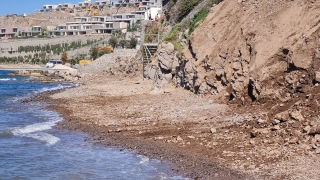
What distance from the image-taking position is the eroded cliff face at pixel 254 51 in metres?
15.1

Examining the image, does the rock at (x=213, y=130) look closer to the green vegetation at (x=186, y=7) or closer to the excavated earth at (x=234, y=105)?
the excavated earth at (x=234, y=105)

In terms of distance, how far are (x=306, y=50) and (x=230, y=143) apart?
466 centimetres

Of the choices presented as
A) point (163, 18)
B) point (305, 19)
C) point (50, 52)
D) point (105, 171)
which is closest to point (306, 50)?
point (305, 19)

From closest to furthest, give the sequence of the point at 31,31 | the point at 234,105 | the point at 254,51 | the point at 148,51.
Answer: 1. the point at 234,105
2. the point at 254,51
3. the point at 148,51
4. the point at 31,31

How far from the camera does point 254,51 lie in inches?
697

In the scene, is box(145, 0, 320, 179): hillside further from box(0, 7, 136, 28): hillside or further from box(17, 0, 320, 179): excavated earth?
box(0, 7, 136, 28): hillside

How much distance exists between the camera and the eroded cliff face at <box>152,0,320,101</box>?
1514 centimetres

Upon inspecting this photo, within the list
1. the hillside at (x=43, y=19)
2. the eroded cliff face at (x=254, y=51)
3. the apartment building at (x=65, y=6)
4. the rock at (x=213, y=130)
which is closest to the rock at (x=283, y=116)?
the eroded cliff face at (x=254, y=51)

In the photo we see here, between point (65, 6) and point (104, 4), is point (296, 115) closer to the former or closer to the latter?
point (104, 4)

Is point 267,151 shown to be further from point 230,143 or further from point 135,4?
point 135,4

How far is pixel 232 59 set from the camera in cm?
1959

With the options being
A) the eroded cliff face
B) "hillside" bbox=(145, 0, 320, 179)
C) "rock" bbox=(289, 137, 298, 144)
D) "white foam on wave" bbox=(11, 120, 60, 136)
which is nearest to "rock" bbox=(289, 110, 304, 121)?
"hillside" bbox=(145, 0, 320, 179)

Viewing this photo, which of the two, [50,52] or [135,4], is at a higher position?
[135,4]

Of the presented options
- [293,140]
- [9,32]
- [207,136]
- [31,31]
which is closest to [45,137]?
[207,136]
